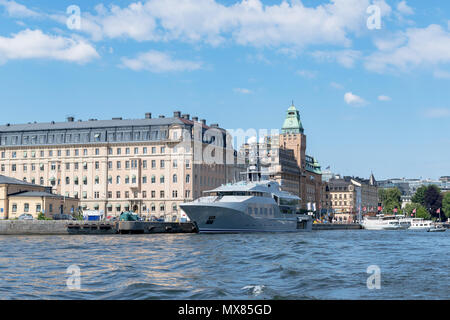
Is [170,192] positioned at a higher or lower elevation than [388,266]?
higher

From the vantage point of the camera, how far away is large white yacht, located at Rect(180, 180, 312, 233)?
3083 inches

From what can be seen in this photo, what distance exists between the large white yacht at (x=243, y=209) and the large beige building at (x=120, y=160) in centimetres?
3582

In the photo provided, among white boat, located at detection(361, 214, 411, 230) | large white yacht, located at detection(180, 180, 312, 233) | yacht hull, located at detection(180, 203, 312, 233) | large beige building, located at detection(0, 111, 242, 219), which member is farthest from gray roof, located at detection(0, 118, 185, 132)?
white boat, located at detection(361, 214, 411, 230)

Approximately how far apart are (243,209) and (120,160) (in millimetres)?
56038

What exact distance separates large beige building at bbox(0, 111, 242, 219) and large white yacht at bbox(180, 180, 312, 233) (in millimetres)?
35819

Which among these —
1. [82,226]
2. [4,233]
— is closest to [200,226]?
[82,226]

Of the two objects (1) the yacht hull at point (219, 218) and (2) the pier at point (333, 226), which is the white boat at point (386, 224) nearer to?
(2) the pier at point (333, 226)

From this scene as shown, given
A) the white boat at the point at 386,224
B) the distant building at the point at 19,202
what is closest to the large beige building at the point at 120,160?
the distant building at the point at 19,202

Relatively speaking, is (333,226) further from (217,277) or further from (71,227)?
(217,277)

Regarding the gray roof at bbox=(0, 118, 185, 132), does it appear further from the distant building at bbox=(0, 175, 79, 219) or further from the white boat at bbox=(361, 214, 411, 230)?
the white boat at bbox=(361, 214, 411, 230)
